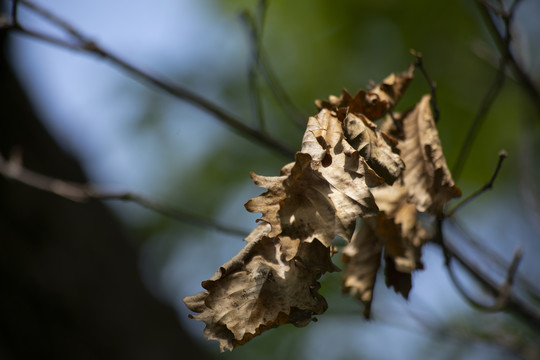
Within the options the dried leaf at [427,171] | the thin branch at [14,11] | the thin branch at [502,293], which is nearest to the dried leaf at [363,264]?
the dried leaf at [427,171]

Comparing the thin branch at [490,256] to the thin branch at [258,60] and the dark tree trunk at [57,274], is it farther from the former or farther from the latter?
the dark tree trunk at [57,274]

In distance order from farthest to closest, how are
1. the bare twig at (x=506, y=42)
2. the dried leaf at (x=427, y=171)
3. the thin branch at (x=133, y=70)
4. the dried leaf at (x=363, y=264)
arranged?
the thin branch at (x=133, y=70), the bare twig at (x=506, y=42), the dried leaf at (x=363, y=264), the dried leaf at (x=427, y=171)

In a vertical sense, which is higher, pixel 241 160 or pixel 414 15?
pixel 414 15

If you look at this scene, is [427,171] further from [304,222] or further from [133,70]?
[133,70]

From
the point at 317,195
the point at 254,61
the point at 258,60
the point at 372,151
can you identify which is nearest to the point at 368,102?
the point at 372,151

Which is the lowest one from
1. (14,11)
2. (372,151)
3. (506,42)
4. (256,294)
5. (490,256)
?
(490,256)

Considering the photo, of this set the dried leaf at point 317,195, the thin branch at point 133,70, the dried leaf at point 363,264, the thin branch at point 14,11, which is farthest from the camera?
the thin branch at point 133,70

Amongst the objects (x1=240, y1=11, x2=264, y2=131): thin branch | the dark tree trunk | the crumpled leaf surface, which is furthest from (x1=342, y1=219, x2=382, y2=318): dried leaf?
the dark tree trunk

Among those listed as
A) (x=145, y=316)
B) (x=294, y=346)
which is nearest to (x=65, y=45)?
(x=145, y=316)

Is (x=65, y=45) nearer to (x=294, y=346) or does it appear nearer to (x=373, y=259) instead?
(x=373, y=259)
